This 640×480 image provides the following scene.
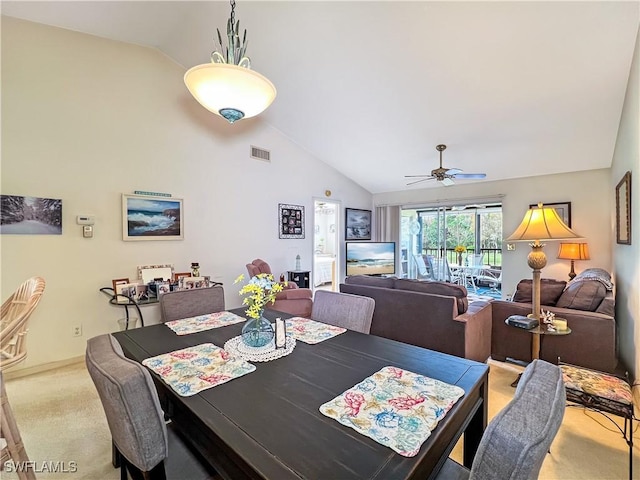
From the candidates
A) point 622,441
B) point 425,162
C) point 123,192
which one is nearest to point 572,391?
point 622,441

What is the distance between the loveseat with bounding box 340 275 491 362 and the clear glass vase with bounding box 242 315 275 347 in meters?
1.97

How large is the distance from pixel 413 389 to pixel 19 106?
4.20m

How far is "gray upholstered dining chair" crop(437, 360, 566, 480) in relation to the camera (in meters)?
0.63

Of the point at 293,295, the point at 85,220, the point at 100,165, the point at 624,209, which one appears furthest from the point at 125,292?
the point at 624,209

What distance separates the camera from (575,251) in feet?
14.7

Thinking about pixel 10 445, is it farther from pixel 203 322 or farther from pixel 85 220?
pixel 85 220

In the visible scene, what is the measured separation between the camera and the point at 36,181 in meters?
2.99

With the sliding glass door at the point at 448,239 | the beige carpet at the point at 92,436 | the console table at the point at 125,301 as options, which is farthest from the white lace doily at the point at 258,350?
the sliding glass door at the point at 448,239

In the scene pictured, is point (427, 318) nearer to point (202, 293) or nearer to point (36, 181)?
point (202, 293)

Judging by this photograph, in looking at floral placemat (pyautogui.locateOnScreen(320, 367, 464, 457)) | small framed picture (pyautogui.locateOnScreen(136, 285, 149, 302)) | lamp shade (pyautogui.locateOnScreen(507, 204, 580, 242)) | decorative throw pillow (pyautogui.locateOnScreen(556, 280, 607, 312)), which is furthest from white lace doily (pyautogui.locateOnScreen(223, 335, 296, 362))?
decorative throw pillow (pyautogui.locateOnScreen(556, 280, 607, 312))

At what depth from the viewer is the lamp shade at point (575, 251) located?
4.45m

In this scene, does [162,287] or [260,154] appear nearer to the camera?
[162,287]

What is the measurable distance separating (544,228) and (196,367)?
9.01 feet

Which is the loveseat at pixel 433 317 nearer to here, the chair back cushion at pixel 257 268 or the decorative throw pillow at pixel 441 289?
the decorative throw pillow at pixel 441 289
